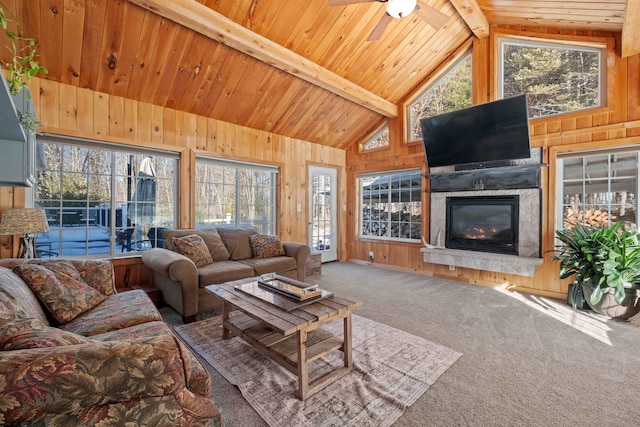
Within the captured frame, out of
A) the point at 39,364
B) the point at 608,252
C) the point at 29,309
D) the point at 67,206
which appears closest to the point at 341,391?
the point at 39,364

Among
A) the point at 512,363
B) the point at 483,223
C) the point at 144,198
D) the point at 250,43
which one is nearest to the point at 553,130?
the point at 483,223

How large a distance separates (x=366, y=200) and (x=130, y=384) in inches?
212

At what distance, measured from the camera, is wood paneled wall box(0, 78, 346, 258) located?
10.2ft

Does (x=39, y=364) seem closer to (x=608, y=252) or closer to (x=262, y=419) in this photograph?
(x=262, y=419)

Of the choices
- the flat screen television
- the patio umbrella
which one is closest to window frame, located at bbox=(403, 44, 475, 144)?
the flat screen television

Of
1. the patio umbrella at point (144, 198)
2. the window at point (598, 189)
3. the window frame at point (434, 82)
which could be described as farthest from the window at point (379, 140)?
the patio umbrella at point (144, 198)

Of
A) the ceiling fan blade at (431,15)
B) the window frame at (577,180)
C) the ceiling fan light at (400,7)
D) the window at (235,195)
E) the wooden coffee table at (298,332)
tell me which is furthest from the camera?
the window at (235,195)

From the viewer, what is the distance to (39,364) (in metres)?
0.85

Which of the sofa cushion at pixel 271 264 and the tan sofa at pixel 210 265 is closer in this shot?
the tan sofa at pixel 210 265

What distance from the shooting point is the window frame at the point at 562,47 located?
3439 millimetres

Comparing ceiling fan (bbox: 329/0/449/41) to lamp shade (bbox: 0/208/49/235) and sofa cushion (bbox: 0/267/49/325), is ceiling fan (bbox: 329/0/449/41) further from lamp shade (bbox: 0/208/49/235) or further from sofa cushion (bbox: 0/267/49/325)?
lamp shade (bbox: 0/208/49/235)

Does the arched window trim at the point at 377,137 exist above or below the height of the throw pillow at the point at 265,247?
above

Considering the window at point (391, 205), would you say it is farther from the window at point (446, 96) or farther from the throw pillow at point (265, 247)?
the throw pillow at point (265, 247)

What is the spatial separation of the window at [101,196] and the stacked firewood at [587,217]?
5.19 meters
